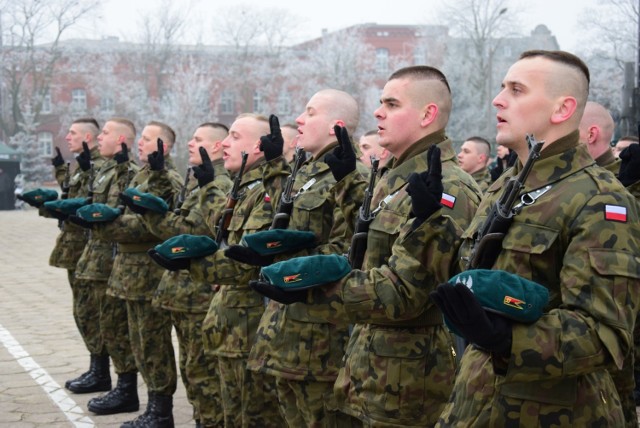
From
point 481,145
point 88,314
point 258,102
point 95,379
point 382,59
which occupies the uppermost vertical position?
point 481,145

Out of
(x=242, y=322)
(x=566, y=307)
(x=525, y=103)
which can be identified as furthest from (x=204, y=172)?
(x=566, y=307)

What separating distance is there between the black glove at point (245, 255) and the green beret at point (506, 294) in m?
2.04

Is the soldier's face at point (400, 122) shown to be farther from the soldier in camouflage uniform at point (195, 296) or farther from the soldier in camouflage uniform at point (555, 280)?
the soldier in camouflage uniform at point (195, 296)

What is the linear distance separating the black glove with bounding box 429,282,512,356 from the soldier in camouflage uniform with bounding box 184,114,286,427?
99.9 inches

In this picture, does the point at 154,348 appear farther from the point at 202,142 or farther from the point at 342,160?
the point at 342,160

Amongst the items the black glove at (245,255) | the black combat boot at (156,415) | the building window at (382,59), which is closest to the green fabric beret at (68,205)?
the black combat boot at (156,415)

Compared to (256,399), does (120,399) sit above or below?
below

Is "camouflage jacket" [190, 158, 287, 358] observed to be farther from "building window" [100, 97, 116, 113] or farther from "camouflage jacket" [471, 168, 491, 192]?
"building window" [100, 97, 116, 113]

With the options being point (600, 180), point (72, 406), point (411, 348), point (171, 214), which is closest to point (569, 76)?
point (600, 180)

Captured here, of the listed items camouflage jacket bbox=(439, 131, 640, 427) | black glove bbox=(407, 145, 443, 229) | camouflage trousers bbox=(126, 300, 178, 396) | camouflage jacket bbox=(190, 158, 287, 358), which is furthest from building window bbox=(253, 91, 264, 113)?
camouflage jacket bbox=(439, 131, 640, 427)

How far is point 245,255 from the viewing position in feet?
14.9

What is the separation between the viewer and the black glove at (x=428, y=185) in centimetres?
326

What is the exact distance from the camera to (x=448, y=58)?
54875 mm

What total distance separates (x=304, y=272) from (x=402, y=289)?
1.49 ft
